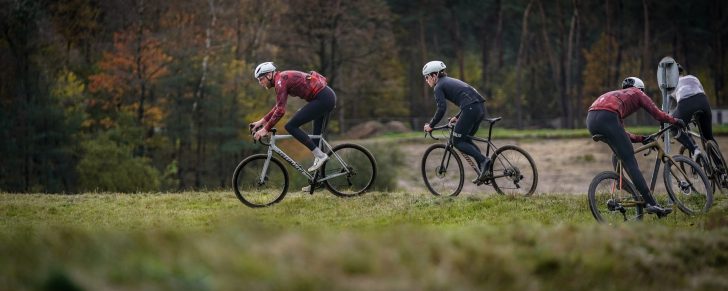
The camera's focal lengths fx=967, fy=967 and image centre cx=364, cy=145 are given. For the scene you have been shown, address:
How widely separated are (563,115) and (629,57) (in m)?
8.06

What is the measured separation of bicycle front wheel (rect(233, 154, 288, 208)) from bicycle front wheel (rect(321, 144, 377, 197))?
695 mm

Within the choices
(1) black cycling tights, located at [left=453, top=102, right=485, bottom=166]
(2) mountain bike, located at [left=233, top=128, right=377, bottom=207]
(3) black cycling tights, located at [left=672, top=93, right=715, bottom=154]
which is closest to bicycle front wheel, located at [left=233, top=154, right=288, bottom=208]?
(2) mountain bike, located at [left=233, top=128, right=377, bottom=207]

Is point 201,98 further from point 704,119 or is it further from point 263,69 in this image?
point 704,119

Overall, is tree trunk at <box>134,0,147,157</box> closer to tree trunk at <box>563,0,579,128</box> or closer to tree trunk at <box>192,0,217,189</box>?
Answer: tree trunk at <box>192,0,217,189</box>

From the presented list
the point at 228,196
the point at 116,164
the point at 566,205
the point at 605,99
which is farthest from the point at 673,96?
the point at 116,164

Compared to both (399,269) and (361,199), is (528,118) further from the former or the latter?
(399,269)

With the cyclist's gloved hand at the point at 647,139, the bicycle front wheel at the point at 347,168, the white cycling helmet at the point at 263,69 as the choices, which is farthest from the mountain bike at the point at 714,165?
the white cycling helmet at the point at 263,69

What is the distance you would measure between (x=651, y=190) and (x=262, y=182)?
5448 millimetres

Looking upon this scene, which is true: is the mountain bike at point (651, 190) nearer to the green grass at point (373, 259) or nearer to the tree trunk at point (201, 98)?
the green grass at point (373, 259)

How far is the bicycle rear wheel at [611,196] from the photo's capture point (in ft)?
37.7

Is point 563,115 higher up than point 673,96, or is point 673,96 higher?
point 673,96

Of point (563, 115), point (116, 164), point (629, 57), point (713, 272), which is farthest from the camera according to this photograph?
point (629, 57)

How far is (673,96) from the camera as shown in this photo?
15461 millimetres

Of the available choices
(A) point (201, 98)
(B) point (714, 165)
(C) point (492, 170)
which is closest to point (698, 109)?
(B) point (714, 165)
